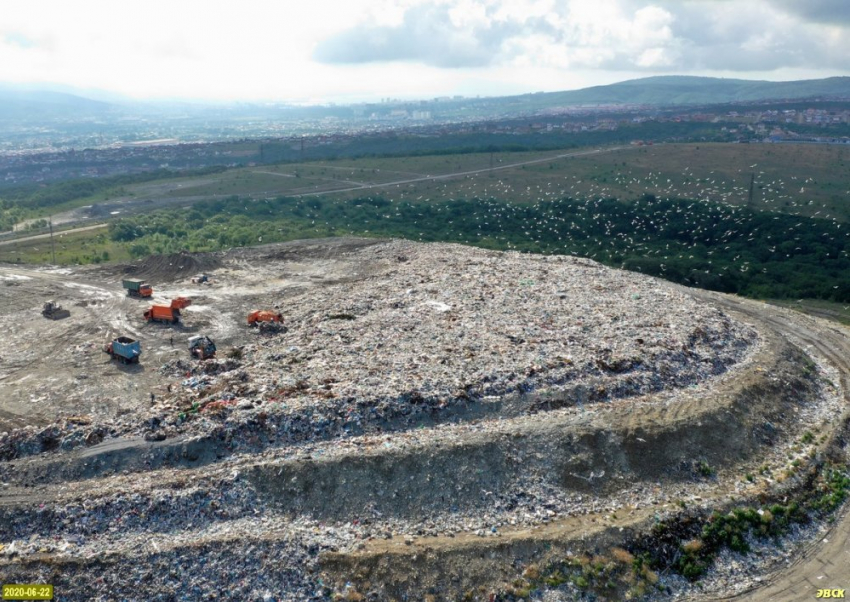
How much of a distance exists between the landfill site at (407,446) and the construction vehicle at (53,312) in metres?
0.93

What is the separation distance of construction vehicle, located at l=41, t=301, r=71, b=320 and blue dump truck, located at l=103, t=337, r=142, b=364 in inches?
274

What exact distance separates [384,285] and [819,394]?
17.9 m

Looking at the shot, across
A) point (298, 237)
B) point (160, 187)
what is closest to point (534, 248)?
point (298, 237)

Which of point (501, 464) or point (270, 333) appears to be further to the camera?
A: point (270, 333)

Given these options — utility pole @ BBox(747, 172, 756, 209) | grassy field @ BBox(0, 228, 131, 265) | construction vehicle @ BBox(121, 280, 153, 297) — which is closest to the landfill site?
construction vehicle @ BBox(121, 280, 153, 297)

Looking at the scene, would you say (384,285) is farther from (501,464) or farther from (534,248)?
(534,248)

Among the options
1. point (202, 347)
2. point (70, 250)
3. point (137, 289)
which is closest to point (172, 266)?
point (137, 289)

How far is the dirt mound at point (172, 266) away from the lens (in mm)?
34531

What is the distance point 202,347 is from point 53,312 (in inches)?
388

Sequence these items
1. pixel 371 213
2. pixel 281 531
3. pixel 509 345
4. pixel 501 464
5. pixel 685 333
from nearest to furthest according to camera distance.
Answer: pixel 281 531
pixel 501 464
pixel 509 345
pixel 685 333
pixel 371 213

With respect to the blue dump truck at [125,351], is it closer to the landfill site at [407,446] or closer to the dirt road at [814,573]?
the landfill site at [407,446]

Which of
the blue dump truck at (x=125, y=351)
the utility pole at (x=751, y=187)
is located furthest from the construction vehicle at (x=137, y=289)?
the utility pole at (x=751, y=187)

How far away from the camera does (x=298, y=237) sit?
46.7 metres

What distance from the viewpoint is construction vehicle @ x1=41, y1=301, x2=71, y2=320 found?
27484 millimetres
